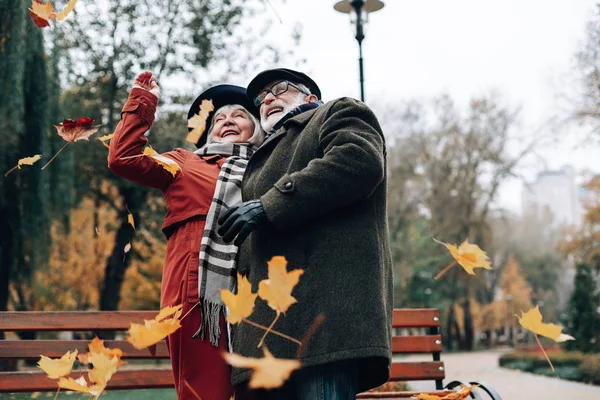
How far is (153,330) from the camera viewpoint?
2.07 metres

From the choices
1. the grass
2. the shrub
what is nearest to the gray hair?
the grass

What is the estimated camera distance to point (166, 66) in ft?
51.5

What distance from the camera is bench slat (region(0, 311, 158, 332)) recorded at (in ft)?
11.2

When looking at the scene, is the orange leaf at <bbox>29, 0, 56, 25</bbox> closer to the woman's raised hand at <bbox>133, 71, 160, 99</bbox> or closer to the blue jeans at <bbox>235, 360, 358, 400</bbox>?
the woman's raised hand at <bbox>133, 71, 160, 99</bbox>

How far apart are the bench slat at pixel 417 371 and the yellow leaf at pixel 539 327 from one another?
1757 mm

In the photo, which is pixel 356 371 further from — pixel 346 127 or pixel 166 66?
pixel 166 66

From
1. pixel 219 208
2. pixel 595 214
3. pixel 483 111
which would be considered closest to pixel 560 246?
pixel 595 214

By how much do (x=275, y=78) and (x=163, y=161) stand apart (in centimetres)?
57

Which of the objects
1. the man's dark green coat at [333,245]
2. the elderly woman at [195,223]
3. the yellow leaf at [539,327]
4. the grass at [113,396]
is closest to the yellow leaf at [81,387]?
the elderly woman at [195,223]

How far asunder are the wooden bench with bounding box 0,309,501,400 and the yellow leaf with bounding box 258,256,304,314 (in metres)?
1.67

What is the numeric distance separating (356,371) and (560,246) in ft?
75.2

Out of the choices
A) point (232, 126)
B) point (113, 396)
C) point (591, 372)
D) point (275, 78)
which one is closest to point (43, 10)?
point (232, 126)

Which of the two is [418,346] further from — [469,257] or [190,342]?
[190,342]

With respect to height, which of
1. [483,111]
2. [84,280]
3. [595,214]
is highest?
[483,111]
